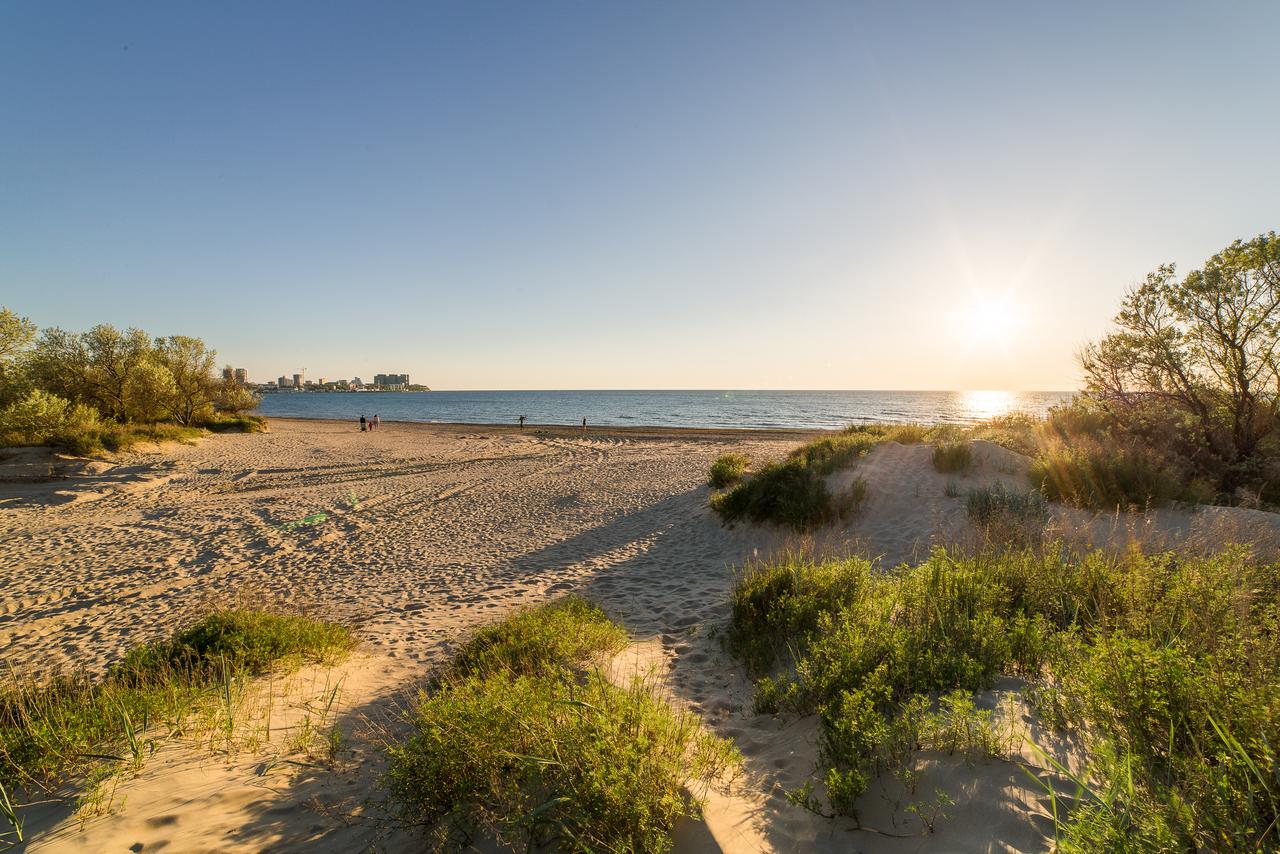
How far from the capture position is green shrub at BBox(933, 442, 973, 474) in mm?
11570

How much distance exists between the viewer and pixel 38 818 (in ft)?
9.01

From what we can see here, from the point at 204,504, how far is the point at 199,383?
23535 millimetres

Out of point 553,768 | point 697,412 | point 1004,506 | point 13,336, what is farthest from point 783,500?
point 697,412

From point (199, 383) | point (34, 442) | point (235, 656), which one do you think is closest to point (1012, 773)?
point (235, 656)

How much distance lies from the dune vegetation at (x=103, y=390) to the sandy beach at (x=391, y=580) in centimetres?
252

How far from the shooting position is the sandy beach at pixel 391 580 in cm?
278

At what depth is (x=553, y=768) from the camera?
2930 millimetres

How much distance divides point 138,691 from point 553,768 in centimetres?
370

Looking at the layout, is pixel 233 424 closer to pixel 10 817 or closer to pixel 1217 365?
pixel 10 817

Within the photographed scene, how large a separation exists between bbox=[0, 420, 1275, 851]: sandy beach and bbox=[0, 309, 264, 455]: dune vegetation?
252 centimetres

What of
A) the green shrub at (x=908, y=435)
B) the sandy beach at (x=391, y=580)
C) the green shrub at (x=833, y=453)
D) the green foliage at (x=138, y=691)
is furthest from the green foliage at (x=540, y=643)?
the green shrub at (x=908, y=435)

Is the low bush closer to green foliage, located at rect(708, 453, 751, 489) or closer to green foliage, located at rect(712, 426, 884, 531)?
green foliage, located at rect(708, 453, 751, 489)

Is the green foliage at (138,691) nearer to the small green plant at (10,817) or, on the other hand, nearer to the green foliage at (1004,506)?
the small green plant at (10,817)

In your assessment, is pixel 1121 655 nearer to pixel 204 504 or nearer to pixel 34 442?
pixel 204 504
